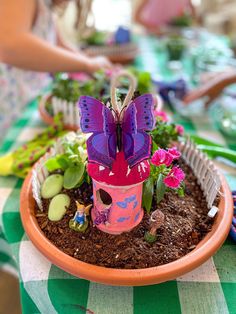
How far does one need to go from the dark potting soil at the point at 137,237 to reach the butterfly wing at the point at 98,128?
5.7 inches

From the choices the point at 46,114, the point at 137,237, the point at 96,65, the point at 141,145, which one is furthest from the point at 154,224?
the point at 96,65

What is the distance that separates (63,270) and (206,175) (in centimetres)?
32

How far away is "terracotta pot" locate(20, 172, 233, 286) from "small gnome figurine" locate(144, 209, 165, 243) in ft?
0.18

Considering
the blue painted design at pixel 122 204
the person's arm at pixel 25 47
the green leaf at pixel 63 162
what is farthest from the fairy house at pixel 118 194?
the person's arm at pixel 25 47

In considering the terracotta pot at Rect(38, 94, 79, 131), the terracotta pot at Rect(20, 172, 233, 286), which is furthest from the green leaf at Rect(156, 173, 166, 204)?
the terracotta pot at Rect(38, 94, 79, 131)

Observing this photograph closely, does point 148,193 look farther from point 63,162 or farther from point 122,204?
point 63,162

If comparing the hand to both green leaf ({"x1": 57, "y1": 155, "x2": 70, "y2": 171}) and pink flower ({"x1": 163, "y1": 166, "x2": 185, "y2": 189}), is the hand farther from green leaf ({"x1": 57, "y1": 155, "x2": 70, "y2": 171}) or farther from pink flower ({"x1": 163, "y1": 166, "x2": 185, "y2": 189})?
pink flower ({"x1": 163, "y1": 166, "x2": 185, "y2": 189})

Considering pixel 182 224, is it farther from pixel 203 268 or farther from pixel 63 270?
pixel 63 270

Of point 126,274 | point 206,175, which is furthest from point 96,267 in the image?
point 206,175

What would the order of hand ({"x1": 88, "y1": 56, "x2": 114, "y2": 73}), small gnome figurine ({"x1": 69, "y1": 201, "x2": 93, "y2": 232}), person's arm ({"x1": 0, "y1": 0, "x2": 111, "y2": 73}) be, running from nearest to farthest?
small gnome figurine ({"x1": 69, "y1": 201, "x2": 93, "y2": 232})
person's arm ({"x1": 0, "y1": 0, "x2": 111, "y2": 73})
hand ({"x1": 88, "y1": 56, "x2": 114, "y2": 73})

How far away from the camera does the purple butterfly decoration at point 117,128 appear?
0.42 metres

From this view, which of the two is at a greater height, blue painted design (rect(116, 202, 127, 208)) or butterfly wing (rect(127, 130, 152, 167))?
butterfly wing (rect(127, 130, 152, 167))

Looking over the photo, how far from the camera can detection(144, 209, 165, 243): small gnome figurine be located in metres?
0.50

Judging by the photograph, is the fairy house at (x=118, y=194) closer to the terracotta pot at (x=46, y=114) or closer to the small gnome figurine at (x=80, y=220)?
the small gnome figurine at (x=80, y=220)
